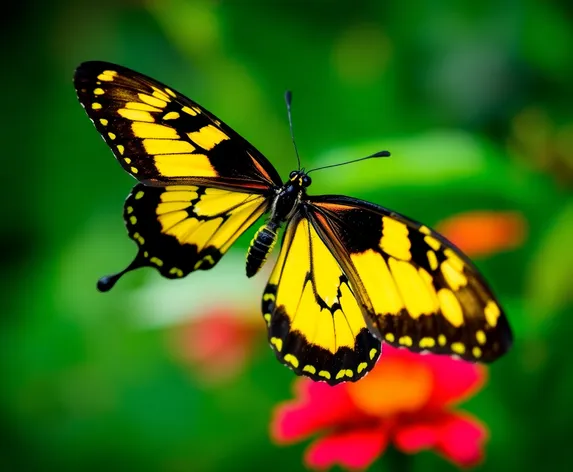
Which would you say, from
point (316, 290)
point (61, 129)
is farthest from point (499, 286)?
point (61, 129)

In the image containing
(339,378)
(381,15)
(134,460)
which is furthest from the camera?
(381,15)

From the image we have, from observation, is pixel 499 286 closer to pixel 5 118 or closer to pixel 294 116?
pixel 294 116

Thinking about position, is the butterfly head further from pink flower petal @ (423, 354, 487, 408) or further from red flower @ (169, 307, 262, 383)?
red flower @ (169, 307, 262, 383)

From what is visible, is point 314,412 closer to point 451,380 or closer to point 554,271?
point 451,380

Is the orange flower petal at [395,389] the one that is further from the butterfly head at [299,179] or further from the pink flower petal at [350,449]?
the butterfly head at [299,179]

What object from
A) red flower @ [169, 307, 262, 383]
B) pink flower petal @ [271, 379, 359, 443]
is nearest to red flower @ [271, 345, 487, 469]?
pink flower petal @ [271, 379, 359, 443]

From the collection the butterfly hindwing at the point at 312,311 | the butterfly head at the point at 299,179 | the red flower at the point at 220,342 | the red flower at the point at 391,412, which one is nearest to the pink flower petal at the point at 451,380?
the red flower at the point at 391,412

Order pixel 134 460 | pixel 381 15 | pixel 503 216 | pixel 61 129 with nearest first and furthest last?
1. pixel 503 216
2. pixel 134 460
3. pixel 381 15
4. pixel 61 129
